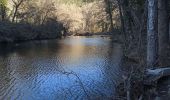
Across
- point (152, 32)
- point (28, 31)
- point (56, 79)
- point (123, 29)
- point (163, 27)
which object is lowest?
point (56, 79)

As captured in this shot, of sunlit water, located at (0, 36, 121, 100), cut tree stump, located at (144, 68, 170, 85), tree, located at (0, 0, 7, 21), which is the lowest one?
sunlit water, located at (0, 36, 121, 100)

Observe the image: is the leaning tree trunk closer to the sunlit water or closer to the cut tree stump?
the cut tree stump

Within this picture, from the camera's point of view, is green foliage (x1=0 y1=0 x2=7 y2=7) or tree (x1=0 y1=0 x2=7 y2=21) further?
tree (x1=0 y1=0 x2=7 y2=21)

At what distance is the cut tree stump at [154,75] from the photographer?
13352 mm

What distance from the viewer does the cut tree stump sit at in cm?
1335

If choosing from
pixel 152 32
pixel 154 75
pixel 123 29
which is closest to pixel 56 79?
pixel 152 32

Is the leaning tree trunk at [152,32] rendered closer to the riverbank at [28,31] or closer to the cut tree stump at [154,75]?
the cut tree stump at [154,75]

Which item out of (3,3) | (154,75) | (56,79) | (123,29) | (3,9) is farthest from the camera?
(3,9)

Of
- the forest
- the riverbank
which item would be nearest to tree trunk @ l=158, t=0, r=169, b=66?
the forest

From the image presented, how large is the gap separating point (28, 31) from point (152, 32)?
57.2 m

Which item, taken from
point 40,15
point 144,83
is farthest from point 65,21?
point 144,83

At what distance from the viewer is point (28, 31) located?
70.5 m

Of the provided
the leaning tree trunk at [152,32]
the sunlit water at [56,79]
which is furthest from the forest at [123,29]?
the sunlit water at [56,79]

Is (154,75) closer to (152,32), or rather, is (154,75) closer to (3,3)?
(152,32)
